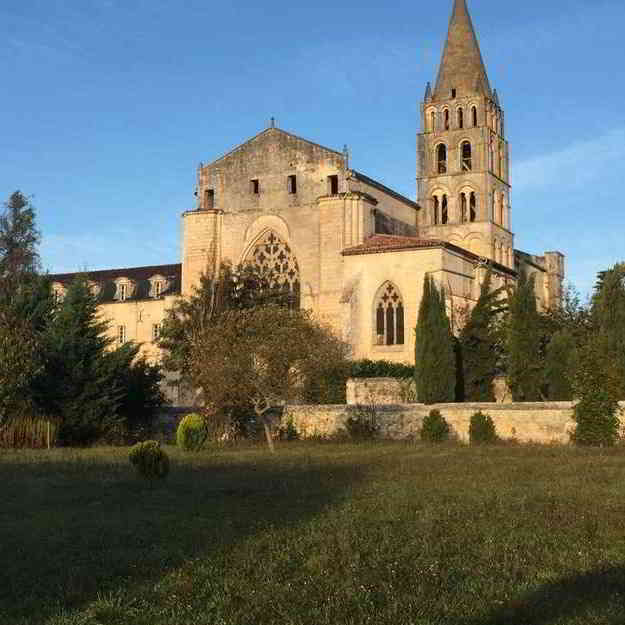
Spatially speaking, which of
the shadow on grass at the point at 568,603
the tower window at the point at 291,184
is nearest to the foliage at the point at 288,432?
the tower window at the point at 291,184

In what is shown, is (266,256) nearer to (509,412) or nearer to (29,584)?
(509,412)

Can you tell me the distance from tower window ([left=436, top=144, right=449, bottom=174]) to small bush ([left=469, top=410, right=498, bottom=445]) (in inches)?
1148

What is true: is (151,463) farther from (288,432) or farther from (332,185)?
(332,185)

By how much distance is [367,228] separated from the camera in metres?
50.8

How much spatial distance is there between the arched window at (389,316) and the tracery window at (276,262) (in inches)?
212

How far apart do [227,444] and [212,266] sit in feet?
57.4

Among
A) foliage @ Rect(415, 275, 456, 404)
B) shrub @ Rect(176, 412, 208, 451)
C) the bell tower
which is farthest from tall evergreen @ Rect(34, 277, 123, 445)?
the bell tower

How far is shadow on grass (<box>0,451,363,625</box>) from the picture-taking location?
32.1ft

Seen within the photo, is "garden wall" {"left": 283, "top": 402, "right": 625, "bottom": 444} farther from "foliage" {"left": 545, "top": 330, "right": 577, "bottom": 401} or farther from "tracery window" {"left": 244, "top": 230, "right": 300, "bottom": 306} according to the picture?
"tracery window" {"left": 244, "top": 230, "right": 300, "bottom": 306}

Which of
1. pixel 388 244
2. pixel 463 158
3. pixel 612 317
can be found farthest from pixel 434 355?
pixel 463 158

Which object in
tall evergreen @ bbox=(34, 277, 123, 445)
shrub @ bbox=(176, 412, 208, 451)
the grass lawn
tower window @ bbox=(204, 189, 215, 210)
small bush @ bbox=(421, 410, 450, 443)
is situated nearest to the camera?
the grass lawn

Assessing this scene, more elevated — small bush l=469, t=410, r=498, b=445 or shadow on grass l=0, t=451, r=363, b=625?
small bush l=469, t=410, r=498, b=445

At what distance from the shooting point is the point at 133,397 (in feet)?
137

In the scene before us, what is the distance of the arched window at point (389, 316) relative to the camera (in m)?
48.5
